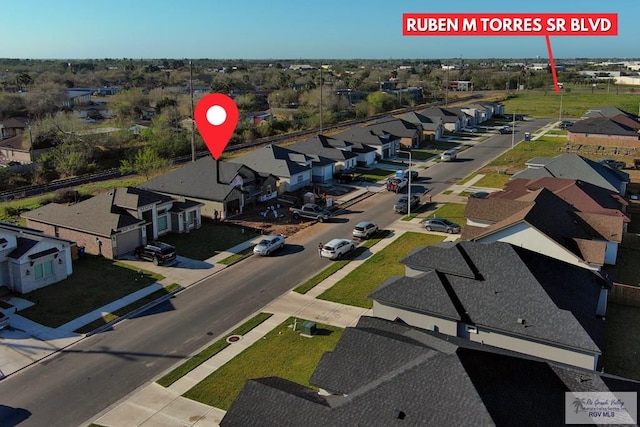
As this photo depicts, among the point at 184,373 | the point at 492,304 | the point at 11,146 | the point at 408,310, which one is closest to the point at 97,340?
the point at 184,373

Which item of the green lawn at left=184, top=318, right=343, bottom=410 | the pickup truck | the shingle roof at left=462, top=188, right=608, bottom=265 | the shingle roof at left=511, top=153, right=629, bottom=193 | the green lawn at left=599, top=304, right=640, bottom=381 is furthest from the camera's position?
the shingle roof at left=511, top=153, right=629, bottom=193

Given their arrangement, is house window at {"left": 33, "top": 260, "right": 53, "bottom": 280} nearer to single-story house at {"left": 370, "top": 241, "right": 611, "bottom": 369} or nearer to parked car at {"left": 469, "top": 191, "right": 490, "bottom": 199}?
single-story house at {"left": 370, "top": 241, "right": 611, "bottom": 369}

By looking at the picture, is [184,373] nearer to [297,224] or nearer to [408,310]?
[408,310]

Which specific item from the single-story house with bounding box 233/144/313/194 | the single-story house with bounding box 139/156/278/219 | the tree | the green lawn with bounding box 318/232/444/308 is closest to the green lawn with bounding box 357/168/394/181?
the single-story house with bounding box 233/144/313/194

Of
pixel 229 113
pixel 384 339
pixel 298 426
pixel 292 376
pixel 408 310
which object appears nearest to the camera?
pixel 298 426

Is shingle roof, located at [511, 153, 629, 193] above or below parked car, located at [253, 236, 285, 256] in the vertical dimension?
above

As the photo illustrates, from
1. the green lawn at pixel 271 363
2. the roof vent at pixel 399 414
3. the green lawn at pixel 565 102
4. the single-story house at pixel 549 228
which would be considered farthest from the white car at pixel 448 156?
the roof vent at pixel 399 414

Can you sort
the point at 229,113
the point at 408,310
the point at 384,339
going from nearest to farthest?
the point at 384,339, the point at 408,310, the point at 229,113
